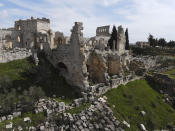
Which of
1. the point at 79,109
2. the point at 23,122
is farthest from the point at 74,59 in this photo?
the point at 23,122

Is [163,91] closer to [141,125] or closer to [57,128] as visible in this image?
[141,125]

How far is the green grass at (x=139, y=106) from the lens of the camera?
18.4m

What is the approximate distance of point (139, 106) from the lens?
66.2 ft

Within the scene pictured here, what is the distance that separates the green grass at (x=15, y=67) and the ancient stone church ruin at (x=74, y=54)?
174 centimetres

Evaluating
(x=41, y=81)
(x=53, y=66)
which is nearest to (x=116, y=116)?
(x=41, y=81)

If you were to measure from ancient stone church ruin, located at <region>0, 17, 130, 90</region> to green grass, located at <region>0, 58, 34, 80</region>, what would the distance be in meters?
1.74

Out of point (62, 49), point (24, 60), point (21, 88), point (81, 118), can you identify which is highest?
point (62, 49)

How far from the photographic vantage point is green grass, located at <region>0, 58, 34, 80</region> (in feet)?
68.9

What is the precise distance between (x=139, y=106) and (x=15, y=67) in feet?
60.8

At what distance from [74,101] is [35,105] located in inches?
171

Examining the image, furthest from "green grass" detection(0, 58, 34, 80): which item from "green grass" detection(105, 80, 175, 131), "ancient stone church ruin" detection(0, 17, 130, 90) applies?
"green grass" detection(105, 80, 175, 131)

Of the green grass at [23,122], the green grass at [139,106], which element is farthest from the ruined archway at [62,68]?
the green grass at [23,122]

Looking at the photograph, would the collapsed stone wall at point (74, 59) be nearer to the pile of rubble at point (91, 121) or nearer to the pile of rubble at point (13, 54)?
the pile of rubble at point (91, 121)

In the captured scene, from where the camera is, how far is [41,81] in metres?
21.7
